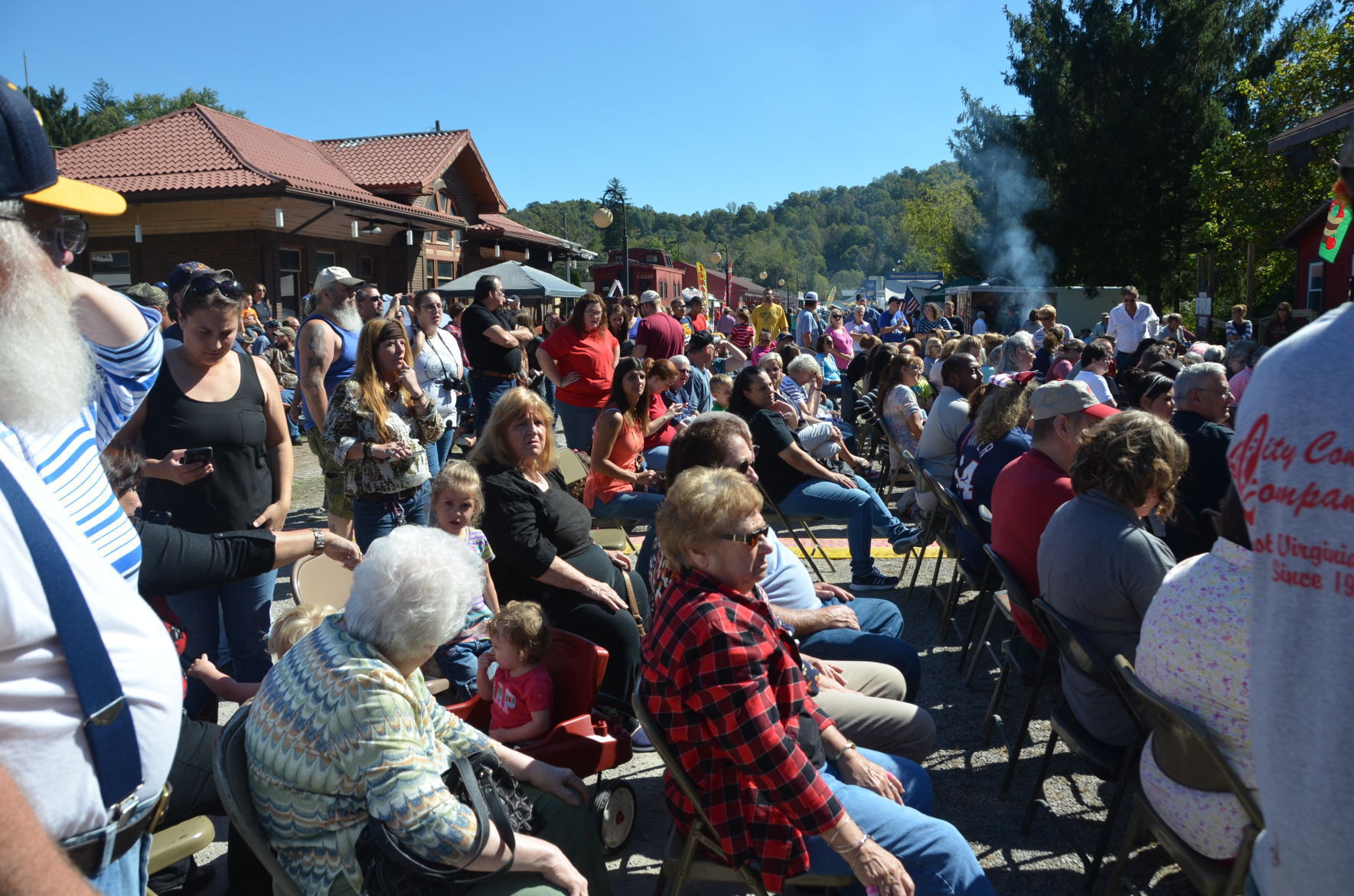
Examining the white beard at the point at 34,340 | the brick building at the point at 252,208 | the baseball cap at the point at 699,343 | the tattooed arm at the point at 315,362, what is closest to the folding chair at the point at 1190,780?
the white beard at the point at 34,340

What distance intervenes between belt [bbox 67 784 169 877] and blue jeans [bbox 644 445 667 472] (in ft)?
17.6

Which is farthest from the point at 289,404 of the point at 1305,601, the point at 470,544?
the point at 1305,601

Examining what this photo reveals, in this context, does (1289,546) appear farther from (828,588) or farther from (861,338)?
A: (861,338)

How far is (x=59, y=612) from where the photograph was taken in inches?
45.5

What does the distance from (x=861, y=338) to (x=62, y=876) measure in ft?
34.2

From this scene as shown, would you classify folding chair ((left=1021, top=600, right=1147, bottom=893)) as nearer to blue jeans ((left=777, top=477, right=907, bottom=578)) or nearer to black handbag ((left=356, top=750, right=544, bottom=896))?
black handbag ((left=356, top=750, right=544, bottom=896))

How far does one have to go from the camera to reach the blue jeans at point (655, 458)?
22.1ft

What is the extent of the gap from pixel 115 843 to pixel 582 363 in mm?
6470

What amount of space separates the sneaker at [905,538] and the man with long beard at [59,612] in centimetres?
548

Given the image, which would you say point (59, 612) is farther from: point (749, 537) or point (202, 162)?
point (202, 162)

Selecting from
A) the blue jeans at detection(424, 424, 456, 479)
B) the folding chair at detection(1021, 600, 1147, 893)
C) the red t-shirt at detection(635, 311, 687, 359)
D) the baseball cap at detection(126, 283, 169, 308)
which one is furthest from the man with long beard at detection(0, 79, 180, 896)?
the red t-shirt at detection(635, 311, 687, 359)

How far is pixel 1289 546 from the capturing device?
3.36ft

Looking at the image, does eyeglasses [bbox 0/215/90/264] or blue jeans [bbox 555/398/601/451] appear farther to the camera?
blue jeans [bbox 555/398/601/451]

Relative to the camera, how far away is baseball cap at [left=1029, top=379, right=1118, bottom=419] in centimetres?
390
